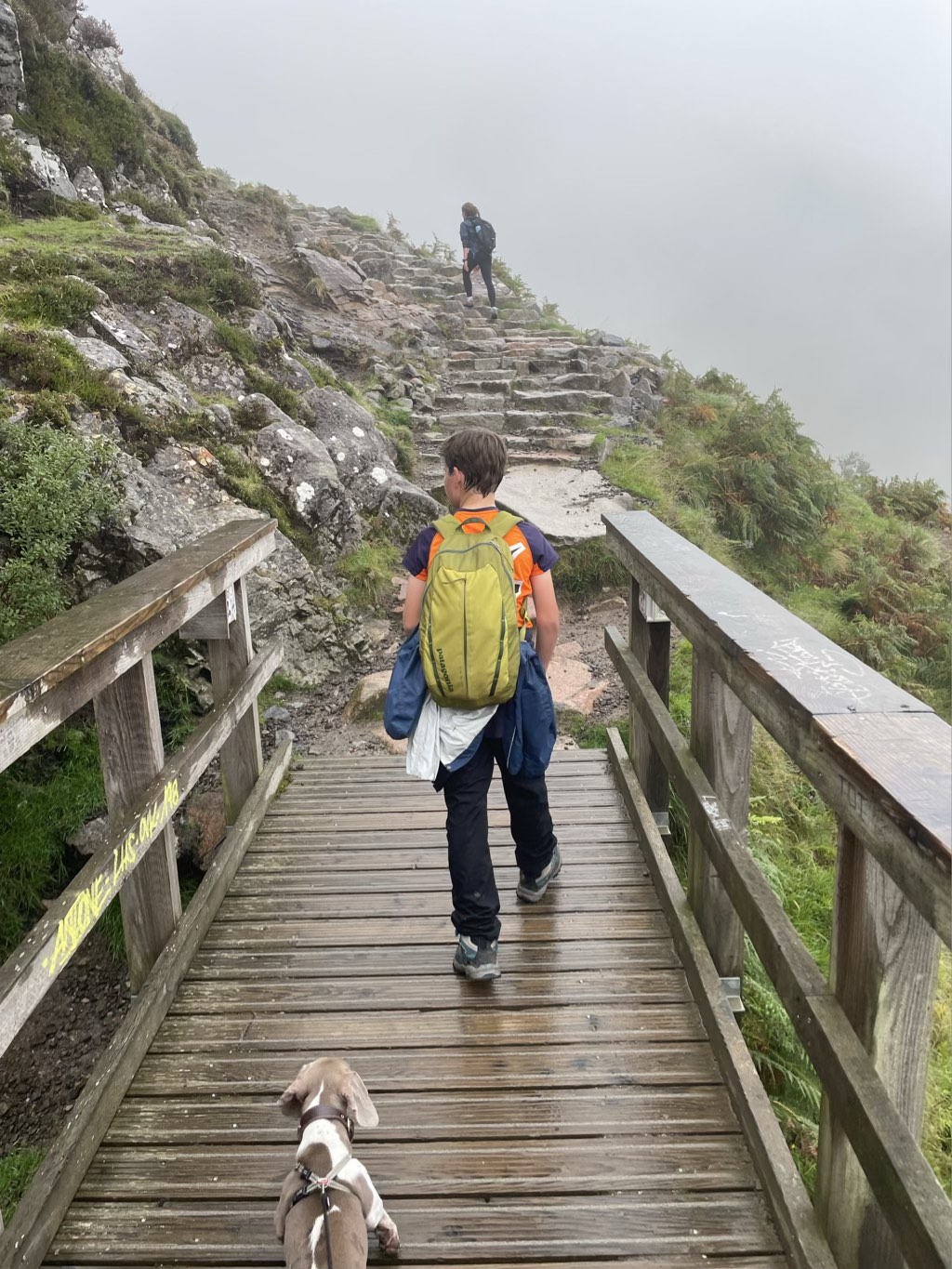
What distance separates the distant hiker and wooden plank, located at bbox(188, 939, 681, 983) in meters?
17.0

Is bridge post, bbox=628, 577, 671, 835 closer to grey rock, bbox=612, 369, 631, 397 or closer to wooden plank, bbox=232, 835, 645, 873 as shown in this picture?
wooden plank, bbox=232, 835, 645, 873

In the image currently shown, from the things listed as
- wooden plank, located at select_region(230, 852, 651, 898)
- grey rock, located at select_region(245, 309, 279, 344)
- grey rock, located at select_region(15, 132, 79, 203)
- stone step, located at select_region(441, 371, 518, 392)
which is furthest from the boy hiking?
stone step, located at select_region(441, 371, 518, 392)

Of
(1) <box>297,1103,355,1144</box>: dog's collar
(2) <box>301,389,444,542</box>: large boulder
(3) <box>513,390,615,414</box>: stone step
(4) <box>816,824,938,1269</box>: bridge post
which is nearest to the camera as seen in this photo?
(4) <box>816,824,938,1269</box>: bridge post

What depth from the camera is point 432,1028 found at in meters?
2.90

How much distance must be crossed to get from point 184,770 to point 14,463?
3.40m

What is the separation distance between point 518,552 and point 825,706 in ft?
4.35

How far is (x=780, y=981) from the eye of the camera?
200cm

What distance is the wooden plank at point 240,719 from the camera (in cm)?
407

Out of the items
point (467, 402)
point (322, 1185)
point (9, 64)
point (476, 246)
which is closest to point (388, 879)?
point (322, 1185)

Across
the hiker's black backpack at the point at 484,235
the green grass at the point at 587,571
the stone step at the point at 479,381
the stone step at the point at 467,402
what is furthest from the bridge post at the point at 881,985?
the hiker's black backpack at the point at 484,235

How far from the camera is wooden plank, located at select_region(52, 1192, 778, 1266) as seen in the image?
2.10 metres

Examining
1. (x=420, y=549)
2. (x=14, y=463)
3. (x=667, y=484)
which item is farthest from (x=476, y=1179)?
(x=667, y=484)

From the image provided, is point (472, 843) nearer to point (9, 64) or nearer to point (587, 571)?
point (587, 571)

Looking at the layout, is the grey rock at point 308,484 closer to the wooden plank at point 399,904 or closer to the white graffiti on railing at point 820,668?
the wooden plank at point 399,904
